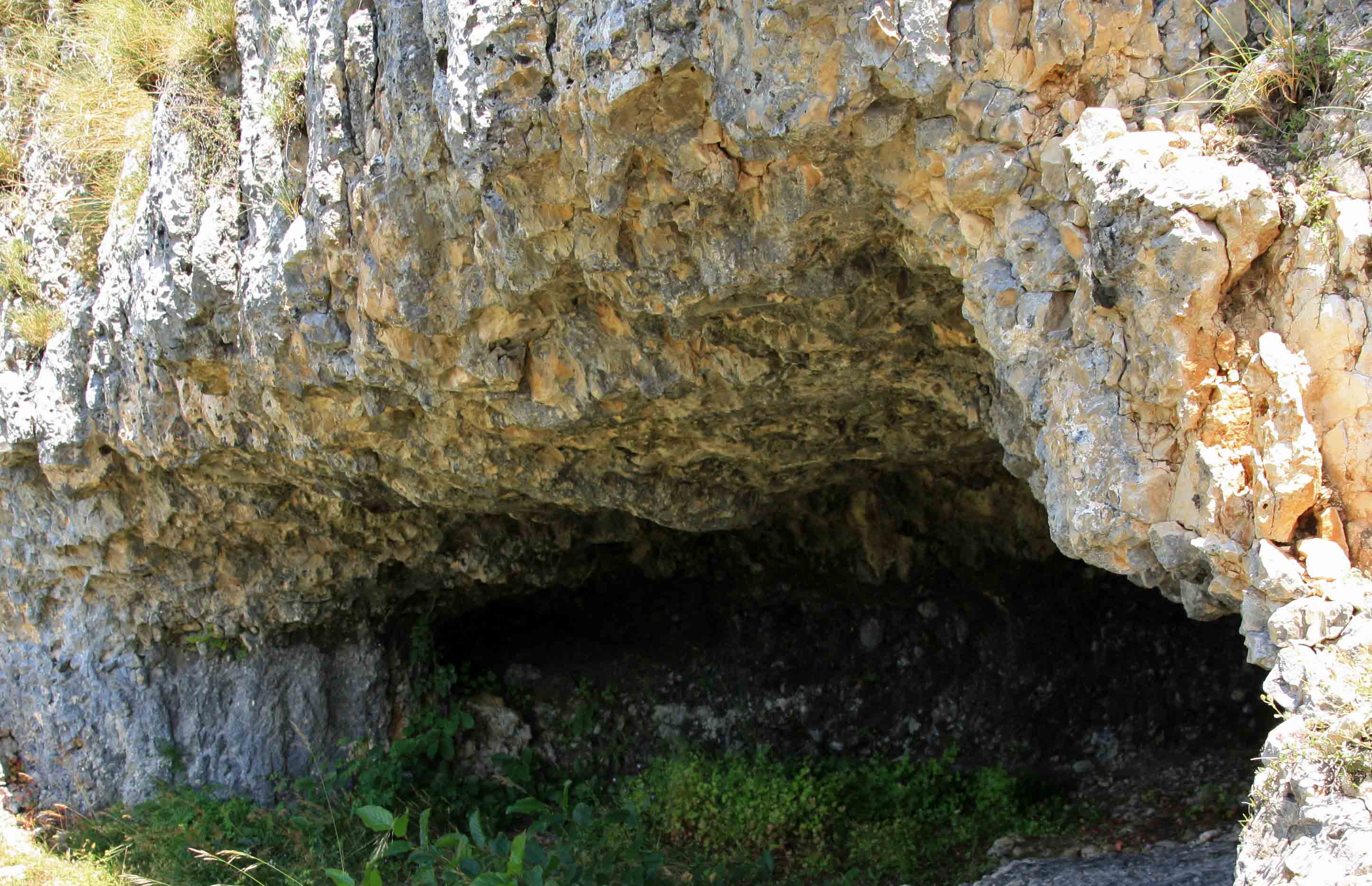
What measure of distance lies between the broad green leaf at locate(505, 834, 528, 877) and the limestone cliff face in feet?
5.03

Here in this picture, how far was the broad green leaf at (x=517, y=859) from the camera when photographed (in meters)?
3.55

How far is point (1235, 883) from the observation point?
1.95 metres

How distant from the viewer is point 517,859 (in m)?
3.57

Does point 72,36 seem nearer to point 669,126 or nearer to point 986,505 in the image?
point 669,126

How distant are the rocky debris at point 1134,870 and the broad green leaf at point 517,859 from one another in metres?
1.92

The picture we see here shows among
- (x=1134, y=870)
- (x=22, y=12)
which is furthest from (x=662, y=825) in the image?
(x=22, y=12)

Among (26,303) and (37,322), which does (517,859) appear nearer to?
(37,322)

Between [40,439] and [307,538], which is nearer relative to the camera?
[40,439]

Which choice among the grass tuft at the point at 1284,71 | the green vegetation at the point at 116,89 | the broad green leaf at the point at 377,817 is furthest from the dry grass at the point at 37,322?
the grass tuft at the point at 1284,71

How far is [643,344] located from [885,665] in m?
3.56

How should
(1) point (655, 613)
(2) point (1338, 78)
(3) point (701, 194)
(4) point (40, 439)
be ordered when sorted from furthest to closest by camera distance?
(1) point (655, 613) → (4) point (40, 439) → (3) point (701, 194) → (2) point (1338, 78)

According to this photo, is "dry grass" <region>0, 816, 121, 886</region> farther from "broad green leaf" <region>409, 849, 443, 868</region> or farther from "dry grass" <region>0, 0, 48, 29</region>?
"dry grass" <region>0, 0, 48, 29</region>

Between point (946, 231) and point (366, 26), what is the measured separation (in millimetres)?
2015

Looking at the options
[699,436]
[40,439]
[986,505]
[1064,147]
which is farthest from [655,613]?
[1064,147]
